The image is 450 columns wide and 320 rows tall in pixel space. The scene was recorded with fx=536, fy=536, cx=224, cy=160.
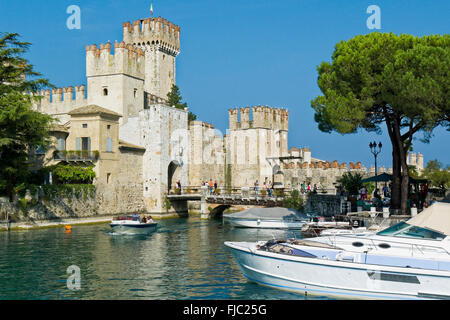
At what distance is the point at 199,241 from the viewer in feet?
89.5

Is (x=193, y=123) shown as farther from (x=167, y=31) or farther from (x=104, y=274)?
(x=104, y=274)

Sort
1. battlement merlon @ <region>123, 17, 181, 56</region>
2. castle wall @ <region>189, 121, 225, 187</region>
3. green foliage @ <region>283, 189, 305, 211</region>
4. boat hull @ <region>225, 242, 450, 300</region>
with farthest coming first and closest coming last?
battlement merlon @ <region>123, 17, 181, 56</region> → castle wall @ <region>189, 121, 225, 187</region> → green foliage @ <region>283, 189, 305, 211</region> → boat hull @ <region>225, 242, 450, 300</region>

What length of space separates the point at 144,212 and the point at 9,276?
24.9 metres

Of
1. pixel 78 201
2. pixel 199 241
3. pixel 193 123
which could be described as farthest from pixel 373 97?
pixel 193 123

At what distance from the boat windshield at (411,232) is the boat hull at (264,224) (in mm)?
18387

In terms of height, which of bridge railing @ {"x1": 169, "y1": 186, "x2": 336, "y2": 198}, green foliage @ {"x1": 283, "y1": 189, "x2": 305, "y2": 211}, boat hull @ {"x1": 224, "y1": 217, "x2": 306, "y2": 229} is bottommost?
boat hull @ {"x1": 224, "y1": 217, "x2": 306, "y2": 229}

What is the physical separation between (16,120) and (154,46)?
85.0 feet

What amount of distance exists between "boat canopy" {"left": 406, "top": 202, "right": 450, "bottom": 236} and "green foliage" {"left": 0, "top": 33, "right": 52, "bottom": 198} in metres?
22.4

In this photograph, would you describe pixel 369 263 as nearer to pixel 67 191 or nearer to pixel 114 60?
pixel 67 191

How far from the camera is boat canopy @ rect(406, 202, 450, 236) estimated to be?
1411 cm

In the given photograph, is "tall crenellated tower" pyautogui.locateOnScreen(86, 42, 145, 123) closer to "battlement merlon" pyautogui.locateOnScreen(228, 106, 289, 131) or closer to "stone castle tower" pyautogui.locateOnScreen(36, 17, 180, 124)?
"stone castle tower" pyautogui.locateOnScreen(36, 17, 180, 124)

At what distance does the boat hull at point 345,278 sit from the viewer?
12.8m

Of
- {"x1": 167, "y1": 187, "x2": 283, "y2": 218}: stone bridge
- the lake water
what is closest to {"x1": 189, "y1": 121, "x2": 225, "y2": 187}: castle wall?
{"x1": 167, "y1": 187, "x2": 283, "y2": 218}: stone bridge

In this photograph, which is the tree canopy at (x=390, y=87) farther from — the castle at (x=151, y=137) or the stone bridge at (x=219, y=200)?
the castle at (x=151, y=137)
